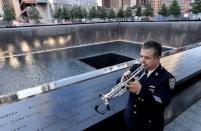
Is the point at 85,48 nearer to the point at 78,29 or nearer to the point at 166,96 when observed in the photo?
the point at 78,29

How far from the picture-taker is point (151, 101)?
1101mm

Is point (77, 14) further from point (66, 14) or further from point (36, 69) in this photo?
point (36, 69)

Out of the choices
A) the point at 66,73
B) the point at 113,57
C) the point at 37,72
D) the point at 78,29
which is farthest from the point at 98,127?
the point at 78,29

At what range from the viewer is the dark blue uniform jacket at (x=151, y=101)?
1.09 metres

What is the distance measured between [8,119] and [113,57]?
10159mm

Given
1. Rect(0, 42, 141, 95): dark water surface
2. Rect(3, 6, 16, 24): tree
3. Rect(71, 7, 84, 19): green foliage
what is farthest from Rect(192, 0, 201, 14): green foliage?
Rect(3, 6, 16, 24): tree

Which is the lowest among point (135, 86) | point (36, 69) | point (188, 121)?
point (36, 69)

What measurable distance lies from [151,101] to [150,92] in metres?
0.07

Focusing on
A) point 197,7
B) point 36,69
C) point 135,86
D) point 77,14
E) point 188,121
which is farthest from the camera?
point 77,14

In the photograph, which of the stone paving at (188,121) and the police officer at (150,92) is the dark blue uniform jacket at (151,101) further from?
the stone paving at (188,121)

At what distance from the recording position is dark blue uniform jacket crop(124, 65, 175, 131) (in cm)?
109

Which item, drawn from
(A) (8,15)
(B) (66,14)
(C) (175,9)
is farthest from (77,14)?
(C) (175,9)

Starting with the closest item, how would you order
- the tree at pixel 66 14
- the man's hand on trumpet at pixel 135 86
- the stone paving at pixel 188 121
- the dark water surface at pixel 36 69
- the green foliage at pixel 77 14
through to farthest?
the man's hand on trumpet at pixel 135 86, the stone paving at pixel 188 121, the dark water surface at pixel 36 69, the green foliage at pixel 77 14, the tree at pixel 66 14

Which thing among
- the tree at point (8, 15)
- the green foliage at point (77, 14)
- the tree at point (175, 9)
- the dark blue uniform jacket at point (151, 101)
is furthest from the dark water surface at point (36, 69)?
the green foliage at point (77, 14)
